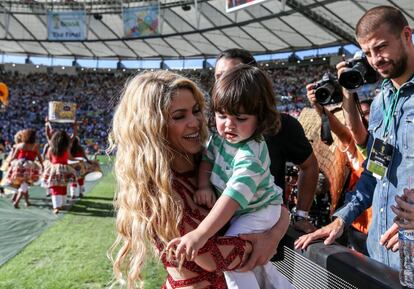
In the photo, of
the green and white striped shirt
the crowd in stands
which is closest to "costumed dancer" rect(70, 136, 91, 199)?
the green and white striped shirt

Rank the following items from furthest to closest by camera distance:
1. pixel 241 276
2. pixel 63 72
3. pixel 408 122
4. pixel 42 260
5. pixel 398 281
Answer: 1. pixel 63 72
2. pixel 42 260
3. pixel 408 122
4. pixel 241 276
5. pixel 398 281

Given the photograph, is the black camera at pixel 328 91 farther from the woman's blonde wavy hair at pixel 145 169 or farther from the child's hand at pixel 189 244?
the child's hand at pixel 189 244

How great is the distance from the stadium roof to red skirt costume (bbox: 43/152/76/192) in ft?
40.1

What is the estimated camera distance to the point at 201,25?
2502 centimetres

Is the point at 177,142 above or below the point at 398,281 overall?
above

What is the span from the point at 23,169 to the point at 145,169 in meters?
8.35

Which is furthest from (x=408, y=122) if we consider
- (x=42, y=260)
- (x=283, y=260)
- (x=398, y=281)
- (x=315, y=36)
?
(x=315, y=36)

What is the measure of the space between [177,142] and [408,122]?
1.03m

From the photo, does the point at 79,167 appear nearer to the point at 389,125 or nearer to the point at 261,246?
the point at 389,125

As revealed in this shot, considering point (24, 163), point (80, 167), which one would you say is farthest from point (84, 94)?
point (24, 163)

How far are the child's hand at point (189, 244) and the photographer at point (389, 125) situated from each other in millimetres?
755

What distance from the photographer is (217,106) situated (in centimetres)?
158

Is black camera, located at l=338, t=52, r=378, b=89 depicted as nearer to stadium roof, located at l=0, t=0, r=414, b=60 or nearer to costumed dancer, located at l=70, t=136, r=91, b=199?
costumed dancer, located at l=70, t=136, r=91, b=199

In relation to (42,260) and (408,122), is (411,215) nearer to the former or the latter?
(408,122)
